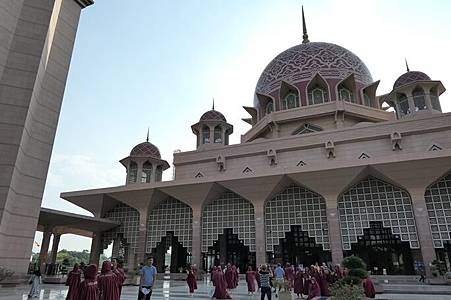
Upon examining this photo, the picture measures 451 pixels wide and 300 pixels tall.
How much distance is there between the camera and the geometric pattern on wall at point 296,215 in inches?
792

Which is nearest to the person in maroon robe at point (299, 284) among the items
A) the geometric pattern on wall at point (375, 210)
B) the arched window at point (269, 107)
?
the geometric pattern on wall at point (375, 210)

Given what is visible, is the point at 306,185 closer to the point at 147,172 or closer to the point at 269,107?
the point at 269,107

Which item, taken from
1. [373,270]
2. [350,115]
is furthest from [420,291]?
[350,115]

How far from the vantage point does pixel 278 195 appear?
21.8m

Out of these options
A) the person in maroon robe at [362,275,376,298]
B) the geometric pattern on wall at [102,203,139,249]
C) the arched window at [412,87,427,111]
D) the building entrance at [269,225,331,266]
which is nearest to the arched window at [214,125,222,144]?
the geometric pattern on wall at [102,203,139,249]

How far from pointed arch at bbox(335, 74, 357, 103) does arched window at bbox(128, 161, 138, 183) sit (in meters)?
18.4

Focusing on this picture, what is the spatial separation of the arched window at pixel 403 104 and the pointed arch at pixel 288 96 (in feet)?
25.3

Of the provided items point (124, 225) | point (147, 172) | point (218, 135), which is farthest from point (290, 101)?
point (124, 225)

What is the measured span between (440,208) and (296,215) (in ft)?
26.0

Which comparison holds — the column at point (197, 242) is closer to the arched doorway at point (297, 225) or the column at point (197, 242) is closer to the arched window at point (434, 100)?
the arched doorway at point (297, 225)

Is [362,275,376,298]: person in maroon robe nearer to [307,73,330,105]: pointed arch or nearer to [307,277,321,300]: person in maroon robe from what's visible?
[307,277,321,300]: person in maroon robe

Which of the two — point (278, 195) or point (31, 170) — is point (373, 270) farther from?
point (31, 170)

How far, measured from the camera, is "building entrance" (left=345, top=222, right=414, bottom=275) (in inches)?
824

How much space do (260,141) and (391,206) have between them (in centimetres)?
981
